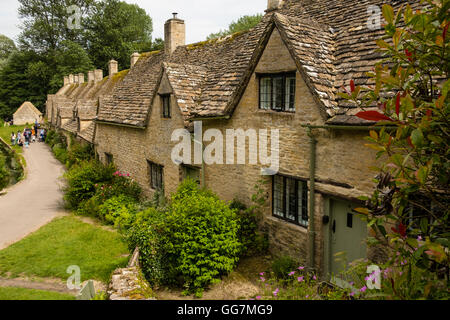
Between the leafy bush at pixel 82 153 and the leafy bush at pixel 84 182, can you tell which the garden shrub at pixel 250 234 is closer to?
the leafy bush at pixel 84 182

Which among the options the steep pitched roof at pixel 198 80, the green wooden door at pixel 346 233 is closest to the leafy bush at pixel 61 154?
the steep pitched roof at pixel 198 80

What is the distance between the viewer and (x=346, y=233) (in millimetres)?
7766

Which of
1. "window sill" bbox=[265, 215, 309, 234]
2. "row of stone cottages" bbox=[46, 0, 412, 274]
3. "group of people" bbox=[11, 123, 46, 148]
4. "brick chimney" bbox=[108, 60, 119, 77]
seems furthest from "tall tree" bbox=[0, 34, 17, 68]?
"window sill" bbox=[265, 215, 309, 234]

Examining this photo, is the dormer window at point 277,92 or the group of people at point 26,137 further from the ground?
the dormer window at point 277,92

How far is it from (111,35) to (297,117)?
6357 cm

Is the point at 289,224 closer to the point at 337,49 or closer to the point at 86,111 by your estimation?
the point at 337,49

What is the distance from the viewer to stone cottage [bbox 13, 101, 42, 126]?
2301 inches

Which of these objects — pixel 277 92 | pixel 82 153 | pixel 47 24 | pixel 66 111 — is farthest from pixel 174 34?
pixel 47 24

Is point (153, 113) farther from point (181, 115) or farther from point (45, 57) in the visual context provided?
point (45, 57)

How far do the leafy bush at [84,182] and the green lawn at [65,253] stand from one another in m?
2.53

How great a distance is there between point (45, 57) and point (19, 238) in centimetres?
5753

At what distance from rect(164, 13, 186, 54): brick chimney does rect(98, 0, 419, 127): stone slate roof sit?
3.47 m

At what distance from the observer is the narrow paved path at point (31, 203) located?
47.0ft

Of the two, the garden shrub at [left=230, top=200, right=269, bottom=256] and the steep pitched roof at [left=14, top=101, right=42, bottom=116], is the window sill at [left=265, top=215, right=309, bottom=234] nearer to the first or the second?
the garden shrub at [left=230, top=200, right=269, bottom=256]
